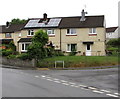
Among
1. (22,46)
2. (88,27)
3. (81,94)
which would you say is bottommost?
(81,94)

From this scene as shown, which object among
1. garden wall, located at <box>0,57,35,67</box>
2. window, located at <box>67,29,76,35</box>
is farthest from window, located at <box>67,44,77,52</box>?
garden wall, located at <box>0,57,35,67</box>

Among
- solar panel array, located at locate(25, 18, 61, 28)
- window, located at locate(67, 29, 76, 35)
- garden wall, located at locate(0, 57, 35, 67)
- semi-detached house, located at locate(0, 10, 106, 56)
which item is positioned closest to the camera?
garden wall, located at locate(0, 57, 35, 67)

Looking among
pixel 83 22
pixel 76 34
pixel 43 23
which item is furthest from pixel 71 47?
pixel 43 23

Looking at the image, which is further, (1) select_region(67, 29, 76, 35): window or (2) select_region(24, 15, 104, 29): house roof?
(1) select_region(67, 29, 76, 35): window

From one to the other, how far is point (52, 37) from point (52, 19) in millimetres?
4544

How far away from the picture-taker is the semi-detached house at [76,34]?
36.7 meters

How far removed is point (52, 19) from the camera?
4266cm

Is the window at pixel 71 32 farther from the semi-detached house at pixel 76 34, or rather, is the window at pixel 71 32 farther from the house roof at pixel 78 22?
the house roof at pixel 78 22

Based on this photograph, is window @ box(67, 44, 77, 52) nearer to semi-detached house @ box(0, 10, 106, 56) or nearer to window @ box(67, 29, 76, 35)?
semi-detached house @ box(0, 10, 106, 56)

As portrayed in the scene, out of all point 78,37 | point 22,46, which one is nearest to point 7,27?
point 22,46

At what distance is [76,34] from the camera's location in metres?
38.1

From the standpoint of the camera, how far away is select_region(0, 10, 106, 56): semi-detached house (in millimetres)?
36719

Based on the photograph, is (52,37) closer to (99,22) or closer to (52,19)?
(52,19)

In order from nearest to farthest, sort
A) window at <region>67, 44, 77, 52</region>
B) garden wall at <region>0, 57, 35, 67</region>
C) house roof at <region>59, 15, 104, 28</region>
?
garden wall at <region>0, 57, 35, 67</region>
house roof at <region>59, 15, 104, 28</region>
window at <region>67, 44, 77, 52</region>
